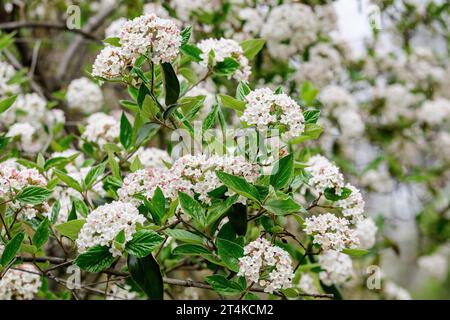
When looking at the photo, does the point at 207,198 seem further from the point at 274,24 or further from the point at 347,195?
the point at 274,24

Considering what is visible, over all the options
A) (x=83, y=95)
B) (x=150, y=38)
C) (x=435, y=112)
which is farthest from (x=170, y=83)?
(x=435, y=112)

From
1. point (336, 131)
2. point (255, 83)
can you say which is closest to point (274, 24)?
point (255, 83)

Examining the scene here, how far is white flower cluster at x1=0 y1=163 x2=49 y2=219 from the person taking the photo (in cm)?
110

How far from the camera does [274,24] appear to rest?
2.24 meters

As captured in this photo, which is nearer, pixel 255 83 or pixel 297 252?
pixel 297 252

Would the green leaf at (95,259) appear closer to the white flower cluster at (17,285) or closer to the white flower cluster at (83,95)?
the white flower cluster at (17,285)

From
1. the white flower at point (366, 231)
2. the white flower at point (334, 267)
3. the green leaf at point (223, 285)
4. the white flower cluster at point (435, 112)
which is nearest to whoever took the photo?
the green leaf at point (223, 285)

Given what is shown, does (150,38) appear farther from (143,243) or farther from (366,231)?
(366,231)

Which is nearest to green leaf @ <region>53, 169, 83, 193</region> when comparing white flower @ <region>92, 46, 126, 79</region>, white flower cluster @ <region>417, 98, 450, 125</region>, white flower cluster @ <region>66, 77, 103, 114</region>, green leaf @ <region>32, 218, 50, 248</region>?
green leaf @ <region>32, 218, 50, 248</region>

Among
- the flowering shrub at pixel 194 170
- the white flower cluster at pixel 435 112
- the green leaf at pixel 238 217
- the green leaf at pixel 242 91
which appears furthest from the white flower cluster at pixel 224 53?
the white flower cluster at pixel 435 112

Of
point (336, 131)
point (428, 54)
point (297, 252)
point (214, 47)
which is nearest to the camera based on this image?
point (214, 47)

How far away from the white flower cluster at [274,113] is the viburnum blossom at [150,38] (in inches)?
7.6

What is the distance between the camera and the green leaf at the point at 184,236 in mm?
1050
